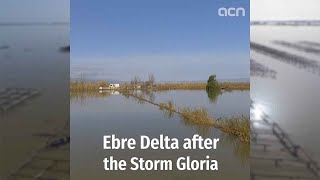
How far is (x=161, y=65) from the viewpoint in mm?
2191

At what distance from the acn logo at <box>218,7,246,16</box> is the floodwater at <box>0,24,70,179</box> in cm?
78

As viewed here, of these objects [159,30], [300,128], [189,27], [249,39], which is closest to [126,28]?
[159,30]

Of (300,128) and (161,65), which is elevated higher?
(161,65)

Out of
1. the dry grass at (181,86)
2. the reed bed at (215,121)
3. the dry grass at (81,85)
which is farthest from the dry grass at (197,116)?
the dry grass at (81,85)

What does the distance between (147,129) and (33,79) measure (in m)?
0.63

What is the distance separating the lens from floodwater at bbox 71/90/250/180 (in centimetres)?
218

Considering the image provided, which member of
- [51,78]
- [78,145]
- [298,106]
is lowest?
[78,145]

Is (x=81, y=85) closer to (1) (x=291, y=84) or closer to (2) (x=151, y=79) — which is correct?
(2) (x=151, y=79)

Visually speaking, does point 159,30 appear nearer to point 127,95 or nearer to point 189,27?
point 189,27

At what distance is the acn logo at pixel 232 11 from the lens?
2156mm

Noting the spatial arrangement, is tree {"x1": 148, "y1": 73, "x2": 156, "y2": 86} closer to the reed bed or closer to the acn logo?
the reed bed

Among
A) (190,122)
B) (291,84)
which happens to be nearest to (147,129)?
(190,122)

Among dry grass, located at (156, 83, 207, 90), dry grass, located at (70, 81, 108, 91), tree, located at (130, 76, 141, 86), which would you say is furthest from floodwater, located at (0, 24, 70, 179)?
dry grass, located at (156, 83, 207, 90)

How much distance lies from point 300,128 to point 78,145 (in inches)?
43.5
